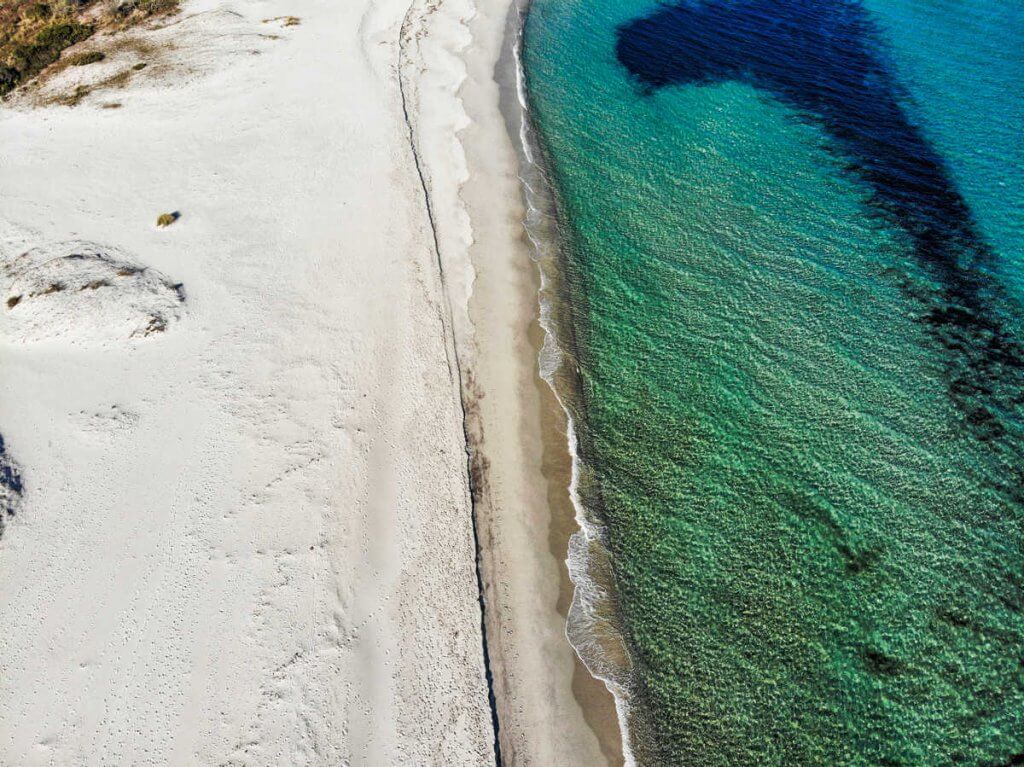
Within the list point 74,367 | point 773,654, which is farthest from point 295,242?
point 773,654

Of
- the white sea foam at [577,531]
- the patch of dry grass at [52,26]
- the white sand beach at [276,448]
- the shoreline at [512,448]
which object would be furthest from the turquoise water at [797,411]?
the patch of dry grass at [52,26]

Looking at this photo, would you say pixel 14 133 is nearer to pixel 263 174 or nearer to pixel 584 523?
pixel 263 174

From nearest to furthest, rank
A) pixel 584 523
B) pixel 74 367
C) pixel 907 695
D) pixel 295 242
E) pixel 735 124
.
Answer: pixel 907 695 < pixel 584 523 < pixel 74 367 < pixel 295 242 < pixel 735 124

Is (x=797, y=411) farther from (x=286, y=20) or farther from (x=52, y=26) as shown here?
(x=52, y=26)

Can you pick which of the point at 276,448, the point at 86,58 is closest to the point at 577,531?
the point at 276,448

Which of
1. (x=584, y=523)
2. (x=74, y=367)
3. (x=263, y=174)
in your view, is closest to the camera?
(x=584, y=523)

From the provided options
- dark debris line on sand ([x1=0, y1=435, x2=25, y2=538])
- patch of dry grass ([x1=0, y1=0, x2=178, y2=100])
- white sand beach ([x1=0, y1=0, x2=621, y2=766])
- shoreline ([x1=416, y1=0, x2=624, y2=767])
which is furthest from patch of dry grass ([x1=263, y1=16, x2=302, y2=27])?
dark debris line on sand ([x1=0, y1=435, x2=25, y2=538])
